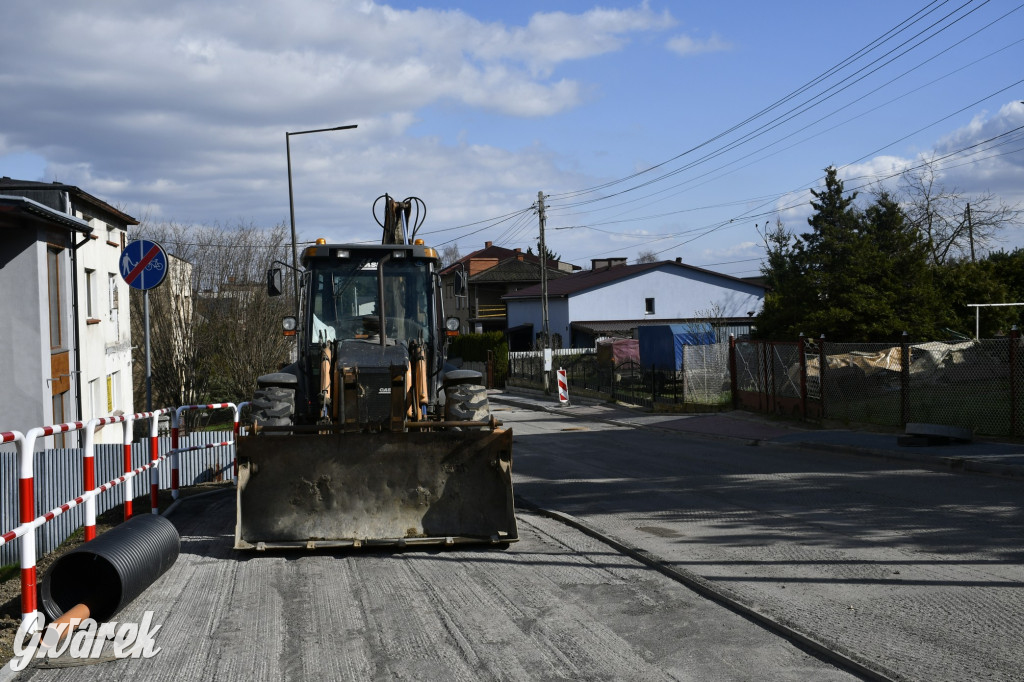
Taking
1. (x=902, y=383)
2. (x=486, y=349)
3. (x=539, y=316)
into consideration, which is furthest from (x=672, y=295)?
(x=902, y=383)

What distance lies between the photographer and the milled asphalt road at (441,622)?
525 cm

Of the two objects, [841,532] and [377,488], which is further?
[841,532]

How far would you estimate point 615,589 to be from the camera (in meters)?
7.01

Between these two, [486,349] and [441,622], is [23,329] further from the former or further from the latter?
[486,349]

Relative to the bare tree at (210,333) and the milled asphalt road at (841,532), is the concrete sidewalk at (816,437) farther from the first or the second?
the bare tree at (210,333)

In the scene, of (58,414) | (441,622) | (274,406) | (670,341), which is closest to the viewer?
(441,622)

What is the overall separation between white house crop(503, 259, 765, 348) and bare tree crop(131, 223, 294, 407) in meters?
27.2

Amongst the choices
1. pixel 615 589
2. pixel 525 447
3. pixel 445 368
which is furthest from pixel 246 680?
pixel 525 447

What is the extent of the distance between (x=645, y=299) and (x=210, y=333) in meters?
33.5

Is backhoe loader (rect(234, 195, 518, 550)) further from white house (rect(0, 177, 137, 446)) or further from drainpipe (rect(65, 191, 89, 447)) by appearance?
drainpipe (rect(65, 191, 89, 447))

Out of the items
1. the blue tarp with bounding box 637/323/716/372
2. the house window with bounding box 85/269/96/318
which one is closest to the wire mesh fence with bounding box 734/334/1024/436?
the blue tarp with bounding box 637/323/716/372

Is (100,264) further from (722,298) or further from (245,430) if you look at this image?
(722,298)

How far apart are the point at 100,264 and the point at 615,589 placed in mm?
20590

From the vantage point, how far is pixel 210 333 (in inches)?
1265
